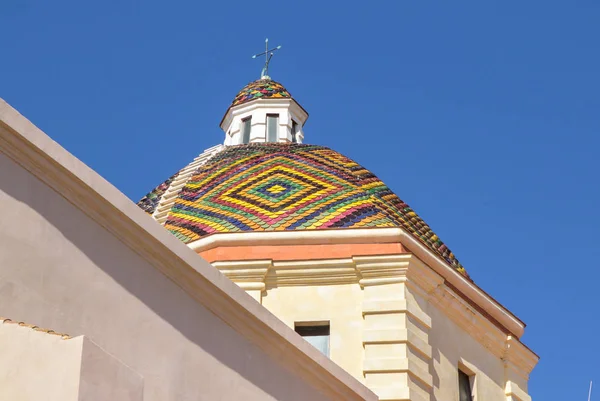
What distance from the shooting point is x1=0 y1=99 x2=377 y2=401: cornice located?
7218 millimetres

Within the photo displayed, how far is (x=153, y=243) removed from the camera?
7.71 meters

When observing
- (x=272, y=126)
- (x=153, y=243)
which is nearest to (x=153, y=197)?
(x=272, y=126)

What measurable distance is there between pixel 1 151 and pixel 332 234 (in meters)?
6.71

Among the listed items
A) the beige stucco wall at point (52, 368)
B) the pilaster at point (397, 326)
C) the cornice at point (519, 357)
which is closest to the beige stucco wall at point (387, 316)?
the pilaster at point (397, 326)

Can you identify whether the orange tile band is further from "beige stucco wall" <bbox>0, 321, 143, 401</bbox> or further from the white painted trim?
"beige stucco wall" <bbox>0, 321, 143, 401</bbox>

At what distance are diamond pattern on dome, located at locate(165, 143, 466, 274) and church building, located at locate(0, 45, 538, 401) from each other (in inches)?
1.3

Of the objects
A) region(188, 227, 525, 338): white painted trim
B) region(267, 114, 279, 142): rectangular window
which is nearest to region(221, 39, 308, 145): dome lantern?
region(267, 114, 279, 142): rectangular window

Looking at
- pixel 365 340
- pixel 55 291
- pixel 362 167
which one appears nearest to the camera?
pixel 55 291

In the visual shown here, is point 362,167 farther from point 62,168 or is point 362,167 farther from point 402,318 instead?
point 62,168

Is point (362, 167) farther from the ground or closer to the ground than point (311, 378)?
farther from the ground

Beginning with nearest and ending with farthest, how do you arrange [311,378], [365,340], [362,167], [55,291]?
[55,291] → [311,378] → [365,340] → [362,167]

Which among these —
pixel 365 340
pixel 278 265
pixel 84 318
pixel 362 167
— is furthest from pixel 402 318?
pixel 84 318

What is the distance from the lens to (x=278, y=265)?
1341 centimetres

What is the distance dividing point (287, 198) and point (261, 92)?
4209 millimetres
